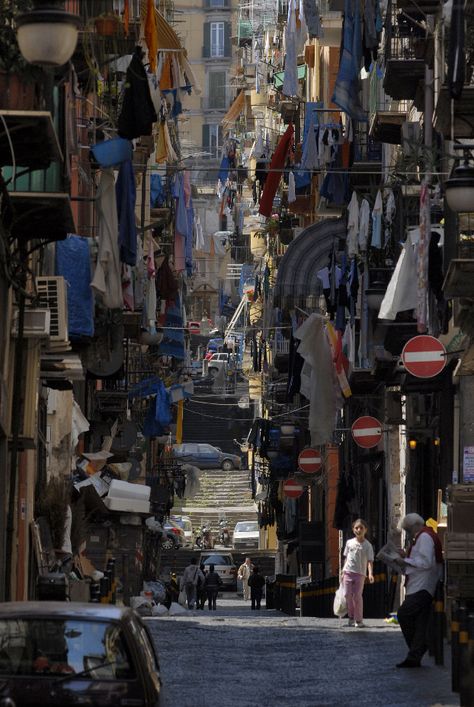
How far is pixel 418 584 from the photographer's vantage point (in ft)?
62.7

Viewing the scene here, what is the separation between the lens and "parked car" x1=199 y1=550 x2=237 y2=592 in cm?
6531

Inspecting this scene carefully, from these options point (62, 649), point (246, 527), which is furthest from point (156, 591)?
point (62, 649)

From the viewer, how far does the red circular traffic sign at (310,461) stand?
1781 inches

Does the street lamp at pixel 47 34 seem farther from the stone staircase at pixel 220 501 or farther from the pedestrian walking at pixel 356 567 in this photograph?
the stone staircase at pixel 220 501

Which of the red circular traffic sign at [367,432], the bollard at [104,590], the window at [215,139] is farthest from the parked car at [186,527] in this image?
the window at [215,139]

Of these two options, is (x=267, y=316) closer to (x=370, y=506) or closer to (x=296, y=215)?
(x=296, y=215)

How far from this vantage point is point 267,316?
6419 centimetres

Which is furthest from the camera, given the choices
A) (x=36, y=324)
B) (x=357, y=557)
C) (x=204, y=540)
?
(x=204, y=540)

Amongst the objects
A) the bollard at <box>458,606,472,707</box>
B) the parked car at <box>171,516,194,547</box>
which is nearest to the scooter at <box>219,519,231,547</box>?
the parked car at <box>171,516,194,547</box>

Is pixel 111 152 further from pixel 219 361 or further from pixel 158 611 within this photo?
pixel 219 361

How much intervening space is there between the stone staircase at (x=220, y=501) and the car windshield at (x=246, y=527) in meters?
3.02

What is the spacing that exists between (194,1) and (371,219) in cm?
10803

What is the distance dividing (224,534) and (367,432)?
4521 centimetres

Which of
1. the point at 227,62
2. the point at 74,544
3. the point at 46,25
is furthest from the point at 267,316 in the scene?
the point at 227,62
